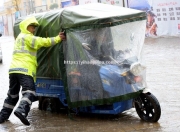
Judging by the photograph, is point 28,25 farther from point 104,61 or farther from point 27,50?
point 104,61

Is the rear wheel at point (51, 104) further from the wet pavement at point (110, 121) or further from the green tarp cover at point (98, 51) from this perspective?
the green tarp cover at point (98, 51)

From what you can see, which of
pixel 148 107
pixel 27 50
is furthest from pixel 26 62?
pixel 148 107

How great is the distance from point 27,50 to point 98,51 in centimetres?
117

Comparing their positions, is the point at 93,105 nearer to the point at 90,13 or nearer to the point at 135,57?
the point at 135,57

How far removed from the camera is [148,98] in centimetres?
573

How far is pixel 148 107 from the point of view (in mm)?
5801

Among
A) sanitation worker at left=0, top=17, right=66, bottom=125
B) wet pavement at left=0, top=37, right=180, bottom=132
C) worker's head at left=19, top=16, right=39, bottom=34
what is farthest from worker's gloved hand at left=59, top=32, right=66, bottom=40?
wet pavement at left=0, top=37, right=180, bottom=132

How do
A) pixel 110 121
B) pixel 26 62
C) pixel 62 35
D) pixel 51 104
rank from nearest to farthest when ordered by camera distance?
pixel 62 35
pixel 26 62
pixel 110 121
pixel 51 104

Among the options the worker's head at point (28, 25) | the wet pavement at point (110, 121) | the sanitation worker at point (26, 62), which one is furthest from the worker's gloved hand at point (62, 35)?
the wet pavement at point (110, 121)

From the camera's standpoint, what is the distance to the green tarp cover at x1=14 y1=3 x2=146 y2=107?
565 cm

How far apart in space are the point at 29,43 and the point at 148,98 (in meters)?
2.06

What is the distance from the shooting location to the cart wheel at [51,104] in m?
6.79

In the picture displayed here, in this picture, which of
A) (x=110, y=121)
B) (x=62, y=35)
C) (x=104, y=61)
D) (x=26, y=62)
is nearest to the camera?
(x=104, y=61)

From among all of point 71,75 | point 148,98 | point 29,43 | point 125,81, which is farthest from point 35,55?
point 148,98
